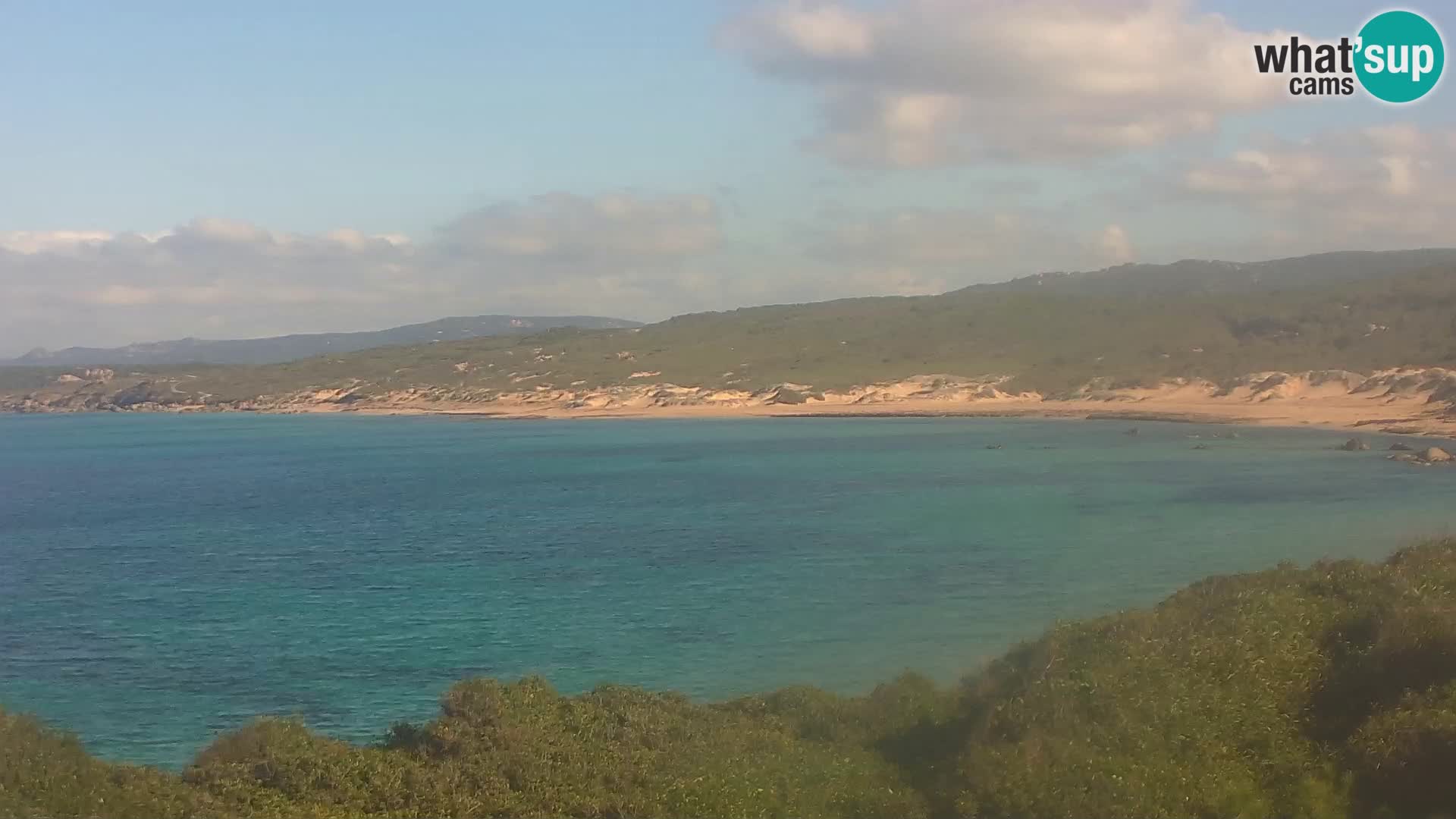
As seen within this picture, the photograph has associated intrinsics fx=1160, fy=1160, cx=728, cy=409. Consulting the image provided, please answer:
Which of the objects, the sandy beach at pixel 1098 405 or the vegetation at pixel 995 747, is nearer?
the vegetation at pixel 995 747

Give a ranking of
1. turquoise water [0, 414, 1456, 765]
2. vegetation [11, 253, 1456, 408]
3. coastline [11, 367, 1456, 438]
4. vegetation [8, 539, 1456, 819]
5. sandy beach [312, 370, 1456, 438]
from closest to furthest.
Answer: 1. vegetation [8, 539, 1456, 819]
2. turquoise water [0, 414, 1456, 765]
3. sandy beach [312, 370, 1456, 438]
4. coastline [11, 367, 1456, 438]
5. vegetation [11, 253, 1456, 408]

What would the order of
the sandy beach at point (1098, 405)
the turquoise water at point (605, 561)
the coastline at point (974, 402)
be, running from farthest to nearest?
the coastline at point (974, 402)
the sandy beach at point (1098, 405)
the turquoise water at point (605, 561)

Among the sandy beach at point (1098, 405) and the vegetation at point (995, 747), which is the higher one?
the sandy beach at point (1098, 405)

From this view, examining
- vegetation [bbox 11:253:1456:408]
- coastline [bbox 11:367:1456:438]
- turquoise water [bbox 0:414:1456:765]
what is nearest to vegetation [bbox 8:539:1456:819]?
turquoise water [bbox 0:414:1456:765]

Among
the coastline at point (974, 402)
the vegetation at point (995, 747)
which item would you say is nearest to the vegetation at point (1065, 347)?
the coastline at point (974, 402)

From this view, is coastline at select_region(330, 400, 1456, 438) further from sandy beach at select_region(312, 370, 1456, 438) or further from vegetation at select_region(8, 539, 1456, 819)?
vegetation at select_region(8, 539, 1456, 819)

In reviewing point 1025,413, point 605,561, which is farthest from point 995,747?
point 1025,413

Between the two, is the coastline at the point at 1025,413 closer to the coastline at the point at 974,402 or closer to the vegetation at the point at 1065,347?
the coastline at the point at 974,402
